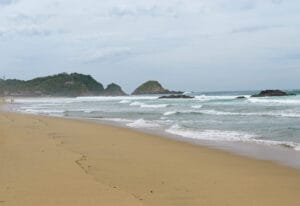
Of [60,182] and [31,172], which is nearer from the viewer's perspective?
[60,182]

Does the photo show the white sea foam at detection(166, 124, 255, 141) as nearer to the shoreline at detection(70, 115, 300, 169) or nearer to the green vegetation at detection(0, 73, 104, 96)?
the shoreline at detection(70, 115, 300, 169)

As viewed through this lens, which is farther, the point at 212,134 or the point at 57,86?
the point at 57,86

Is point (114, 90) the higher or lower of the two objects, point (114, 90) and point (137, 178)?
the higher

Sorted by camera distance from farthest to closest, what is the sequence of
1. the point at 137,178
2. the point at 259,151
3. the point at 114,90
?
the point at 114,90 < the point at 259,151 < the point at 137,178

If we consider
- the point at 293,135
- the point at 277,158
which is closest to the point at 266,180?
the point at 277,158

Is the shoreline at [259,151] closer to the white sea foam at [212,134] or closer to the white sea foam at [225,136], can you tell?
the white sea foam at [225,136]

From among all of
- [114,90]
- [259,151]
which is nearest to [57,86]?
[114,90]

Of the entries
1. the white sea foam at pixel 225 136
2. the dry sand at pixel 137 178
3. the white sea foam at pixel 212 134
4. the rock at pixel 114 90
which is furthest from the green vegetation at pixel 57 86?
the dry sand at pixel 137 178

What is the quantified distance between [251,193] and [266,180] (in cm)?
112

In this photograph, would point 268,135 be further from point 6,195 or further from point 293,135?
point 6,195

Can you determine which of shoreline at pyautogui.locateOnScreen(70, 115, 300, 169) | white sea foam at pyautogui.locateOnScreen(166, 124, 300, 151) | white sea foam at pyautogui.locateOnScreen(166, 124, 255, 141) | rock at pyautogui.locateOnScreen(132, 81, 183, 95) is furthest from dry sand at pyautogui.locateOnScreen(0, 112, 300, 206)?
rock at pyautogui.locateOnScreen(132, 81, 183, 95)

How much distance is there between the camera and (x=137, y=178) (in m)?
6.48

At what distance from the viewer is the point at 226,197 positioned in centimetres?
538

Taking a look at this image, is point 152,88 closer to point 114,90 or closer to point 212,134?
point 114,90
